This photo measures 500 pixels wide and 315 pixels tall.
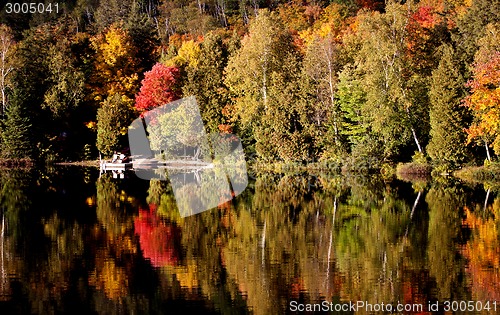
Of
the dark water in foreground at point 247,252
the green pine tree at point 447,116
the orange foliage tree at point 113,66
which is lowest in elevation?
the dark water in foreground at point 247,252

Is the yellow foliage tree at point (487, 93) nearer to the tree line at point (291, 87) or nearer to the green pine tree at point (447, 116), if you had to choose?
the tree line at point (291, 87)

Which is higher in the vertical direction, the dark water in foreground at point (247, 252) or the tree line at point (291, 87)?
the tree line at point (291, 87)

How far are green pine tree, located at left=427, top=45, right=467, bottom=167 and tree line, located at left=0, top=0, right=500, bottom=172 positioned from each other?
63 mm

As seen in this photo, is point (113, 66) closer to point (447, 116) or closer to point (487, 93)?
point (447, 116)

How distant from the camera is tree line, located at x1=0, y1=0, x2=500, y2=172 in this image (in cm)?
3847

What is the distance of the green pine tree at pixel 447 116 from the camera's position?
37.8 m

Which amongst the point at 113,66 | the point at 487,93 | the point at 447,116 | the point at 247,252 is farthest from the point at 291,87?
the point at 247,252

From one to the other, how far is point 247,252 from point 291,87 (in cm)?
2867

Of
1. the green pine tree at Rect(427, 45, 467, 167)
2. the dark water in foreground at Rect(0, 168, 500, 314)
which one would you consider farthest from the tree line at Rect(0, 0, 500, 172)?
the dark water in foreground at Rect(0, 168, 500, 314)

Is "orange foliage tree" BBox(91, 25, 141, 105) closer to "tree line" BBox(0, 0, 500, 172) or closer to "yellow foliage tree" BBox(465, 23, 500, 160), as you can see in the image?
"tree line" BBox(0, 0, 500, 172)

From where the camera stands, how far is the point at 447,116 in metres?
38.0

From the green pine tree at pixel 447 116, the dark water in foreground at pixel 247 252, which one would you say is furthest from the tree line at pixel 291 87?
the dark water in foreground at pixel 247 252

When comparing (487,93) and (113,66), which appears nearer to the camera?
(487,93)

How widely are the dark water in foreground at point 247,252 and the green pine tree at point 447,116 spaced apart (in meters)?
9.99
